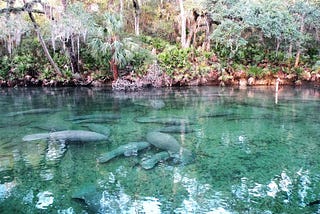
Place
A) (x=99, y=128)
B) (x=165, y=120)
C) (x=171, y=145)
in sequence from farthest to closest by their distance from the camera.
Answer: (x=165, y=120)
(x=99, y=128)
(x=171, y=145)

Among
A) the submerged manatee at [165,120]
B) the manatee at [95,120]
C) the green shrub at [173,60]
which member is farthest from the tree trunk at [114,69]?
the submerged manatee at [165,120]

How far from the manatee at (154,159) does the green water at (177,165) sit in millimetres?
135

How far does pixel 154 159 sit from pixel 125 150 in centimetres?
94

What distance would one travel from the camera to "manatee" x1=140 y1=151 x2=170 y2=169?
7129mm

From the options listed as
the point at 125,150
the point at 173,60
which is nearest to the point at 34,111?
the point at 125,150

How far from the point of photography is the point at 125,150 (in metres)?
7.98

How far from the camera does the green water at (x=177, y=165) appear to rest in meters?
5.70

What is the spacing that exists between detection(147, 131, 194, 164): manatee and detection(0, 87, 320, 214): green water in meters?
0.21

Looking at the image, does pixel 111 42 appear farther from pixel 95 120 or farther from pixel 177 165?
pixel 177 165

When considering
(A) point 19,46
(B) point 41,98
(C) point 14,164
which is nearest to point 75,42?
(A) point 19,46

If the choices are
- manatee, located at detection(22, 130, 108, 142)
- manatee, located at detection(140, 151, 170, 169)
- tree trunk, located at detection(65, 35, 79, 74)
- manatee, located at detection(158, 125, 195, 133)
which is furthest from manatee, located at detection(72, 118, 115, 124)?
tree trunk, located at detection(65, 35, 79, 74)

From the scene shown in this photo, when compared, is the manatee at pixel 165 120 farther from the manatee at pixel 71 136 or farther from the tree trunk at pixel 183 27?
the tree trunk at pixel 183 27

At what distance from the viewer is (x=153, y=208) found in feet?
18.0

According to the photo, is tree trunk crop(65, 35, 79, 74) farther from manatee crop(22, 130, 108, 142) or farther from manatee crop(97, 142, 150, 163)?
manatee crop(97, 142, 150, 163)
